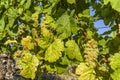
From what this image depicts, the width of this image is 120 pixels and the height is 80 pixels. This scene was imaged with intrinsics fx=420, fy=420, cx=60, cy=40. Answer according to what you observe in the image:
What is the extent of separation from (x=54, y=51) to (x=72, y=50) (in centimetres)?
24

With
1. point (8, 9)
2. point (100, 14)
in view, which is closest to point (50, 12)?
point (100, 14)

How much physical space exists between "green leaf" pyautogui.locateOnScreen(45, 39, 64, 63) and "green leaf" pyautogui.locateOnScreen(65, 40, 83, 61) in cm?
11

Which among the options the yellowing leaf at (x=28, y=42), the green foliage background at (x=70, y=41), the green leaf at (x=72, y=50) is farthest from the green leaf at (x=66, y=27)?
the yellowing leaf at (x=28, y=42)

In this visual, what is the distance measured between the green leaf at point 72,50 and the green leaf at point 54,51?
11 cm

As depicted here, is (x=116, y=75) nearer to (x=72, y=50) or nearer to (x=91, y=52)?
(x=91, y=52)

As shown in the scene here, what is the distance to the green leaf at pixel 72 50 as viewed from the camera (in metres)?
4.74

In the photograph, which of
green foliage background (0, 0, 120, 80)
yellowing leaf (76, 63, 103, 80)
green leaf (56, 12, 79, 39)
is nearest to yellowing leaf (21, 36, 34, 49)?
green foliage background (0, 0, 120, 80)

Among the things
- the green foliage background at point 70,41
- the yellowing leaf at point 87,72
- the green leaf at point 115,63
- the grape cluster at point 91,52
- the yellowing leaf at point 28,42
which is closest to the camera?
the green leaf at point 115,63

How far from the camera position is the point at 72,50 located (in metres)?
4.78

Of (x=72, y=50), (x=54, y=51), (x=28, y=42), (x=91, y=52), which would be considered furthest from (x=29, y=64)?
(x=91, y=52)

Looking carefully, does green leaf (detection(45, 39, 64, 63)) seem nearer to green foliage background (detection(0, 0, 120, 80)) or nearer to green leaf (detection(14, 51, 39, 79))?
green foliage background (detection(0, 0, 120, 80))

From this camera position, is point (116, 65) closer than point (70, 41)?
Yes

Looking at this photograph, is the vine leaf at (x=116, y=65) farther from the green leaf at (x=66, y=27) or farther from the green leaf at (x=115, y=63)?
the green leaf at (x=66, y=27)

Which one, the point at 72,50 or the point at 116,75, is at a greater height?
the point at 116,75
